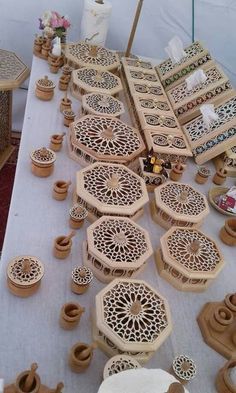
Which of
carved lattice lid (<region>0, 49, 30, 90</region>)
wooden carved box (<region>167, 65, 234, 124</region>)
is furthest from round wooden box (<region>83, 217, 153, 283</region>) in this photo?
carved lattice lid (<region>0, 49, 30, 90</region>)

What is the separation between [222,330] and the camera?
1.00 meters

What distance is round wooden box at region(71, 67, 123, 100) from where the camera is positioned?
1671 millimetres

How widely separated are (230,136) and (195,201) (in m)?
0.33

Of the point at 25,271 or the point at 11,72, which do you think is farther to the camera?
the point at 11,72

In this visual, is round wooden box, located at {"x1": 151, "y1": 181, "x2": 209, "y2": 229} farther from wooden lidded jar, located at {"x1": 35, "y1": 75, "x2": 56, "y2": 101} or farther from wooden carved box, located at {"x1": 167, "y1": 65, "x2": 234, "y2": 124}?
wooden lidded jar, located at {"x1": 35, "y1": 75, "x2": 56, "y2": 101}

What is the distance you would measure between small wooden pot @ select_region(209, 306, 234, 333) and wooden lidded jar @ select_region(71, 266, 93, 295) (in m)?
0.31

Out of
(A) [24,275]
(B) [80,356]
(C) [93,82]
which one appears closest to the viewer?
(B) [80,356]

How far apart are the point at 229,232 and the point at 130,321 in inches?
19.9

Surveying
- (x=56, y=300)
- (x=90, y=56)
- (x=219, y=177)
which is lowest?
(x=56, y=300)

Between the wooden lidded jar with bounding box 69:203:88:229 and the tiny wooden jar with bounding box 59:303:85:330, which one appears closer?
the tiny wooden jar with bounding box 59:303:85:330

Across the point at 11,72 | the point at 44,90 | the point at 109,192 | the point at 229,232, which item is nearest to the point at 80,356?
the point at 109,192

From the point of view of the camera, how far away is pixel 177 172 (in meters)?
1.44

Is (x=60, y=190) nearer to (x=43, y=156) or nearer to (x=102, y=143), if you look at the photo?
(x=43, y=156)

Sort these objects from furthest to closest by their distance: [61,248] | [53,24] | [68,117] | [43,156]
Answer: [53,24], [68,117], [43,156], [61,248]
